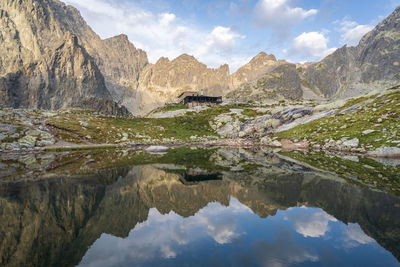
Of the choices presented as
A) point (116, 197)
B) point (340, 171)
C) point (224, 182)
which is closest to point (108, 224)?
point (116, 197)

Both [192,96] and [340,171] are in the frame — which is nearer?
[340,171]

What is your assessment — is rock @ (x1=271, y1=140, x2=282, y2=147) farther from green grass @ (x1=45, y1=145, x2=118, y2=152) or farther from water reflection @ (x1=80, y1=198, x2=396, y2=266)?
water reflection @ (x1=80, y1=198, x2=396, y2=266)

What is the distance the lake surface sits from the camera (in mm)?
11016

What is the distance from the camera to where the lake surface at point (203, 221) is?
11.0m

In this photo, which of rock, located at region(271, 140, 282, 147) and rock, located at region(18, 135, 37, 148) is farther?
rock, located at region(271, 140, 282, 147)

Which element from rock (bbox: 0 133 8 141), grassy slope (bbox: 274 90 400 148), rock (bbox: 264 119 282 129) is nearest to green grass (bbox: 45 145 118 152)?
rock (bbox: 0 133 8 141)

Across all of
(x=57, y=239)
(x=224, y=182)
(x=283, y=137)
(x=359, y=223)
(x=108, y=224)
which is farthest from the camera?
(x=283, y=137)

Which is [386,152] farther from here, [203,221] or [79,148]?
[79,148]

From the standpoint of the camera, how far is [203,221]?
15836mm

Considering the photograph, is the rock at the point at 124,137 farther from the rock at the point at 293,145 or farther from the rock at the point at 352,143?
the rock at the point at 352,143

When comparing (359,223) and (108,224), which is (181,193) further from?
(359,223)

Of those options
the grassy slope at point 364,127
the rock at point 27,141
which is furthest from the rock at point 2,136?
the grassy slope at point 364,127

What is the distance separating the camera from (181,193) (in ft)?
73.5

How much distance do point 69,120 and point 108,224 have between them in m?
89.7
